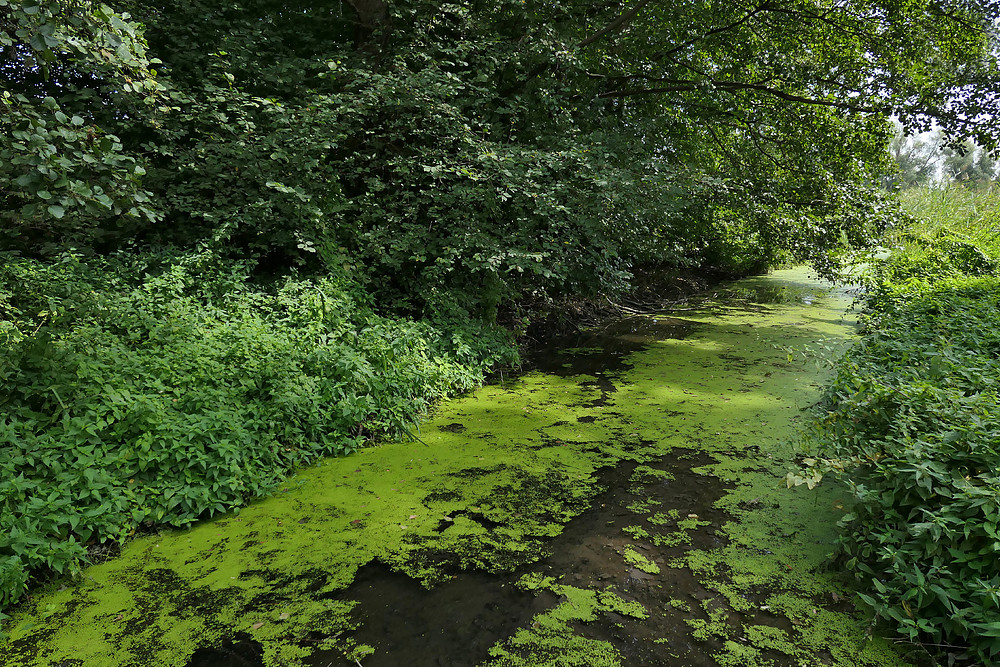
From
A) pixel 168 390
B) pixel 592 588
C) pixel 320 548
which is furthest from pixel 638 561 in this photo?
pixel 168 390

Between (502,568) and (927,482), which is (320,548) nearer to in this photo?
(502,568)

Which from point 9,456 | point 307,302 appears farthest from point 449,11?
point 9,456

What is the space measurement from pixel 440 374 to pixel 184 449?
7.08 ft

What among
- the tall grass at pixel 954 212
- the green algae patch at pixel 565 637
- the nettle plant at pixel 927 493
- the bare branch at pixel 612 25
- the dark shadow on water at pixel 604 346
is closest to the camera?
the nettle plant at pixel 927 493

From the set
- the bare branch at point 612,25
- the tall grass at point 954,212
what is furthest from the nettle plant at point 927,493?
the tall grass at point 954,212

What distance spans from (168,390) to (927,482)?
341 centimetres

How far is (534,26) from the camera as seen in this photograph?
18.9 feet

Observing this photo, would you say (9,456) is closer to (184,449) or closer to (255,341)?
(184,449)

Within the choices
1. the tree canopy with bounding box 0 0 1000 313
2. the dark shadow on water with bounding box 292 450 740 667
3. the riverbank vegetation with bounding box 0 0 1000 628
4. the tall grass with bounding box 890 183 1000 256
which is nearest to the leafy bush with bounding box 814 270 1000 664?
the dark shadow on water with bounding box 292 450 740 667

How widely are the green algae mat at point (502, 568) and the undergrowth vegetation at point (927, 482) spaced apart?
194 millimetres

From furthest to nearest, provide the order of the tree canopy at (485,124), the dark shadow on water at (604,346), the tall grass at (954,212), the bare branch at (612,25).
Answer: the tall grass at (954,212) → the bare branch at (612,25) → the dark shadow on water at (604,346) → the tree canopy at (485,124)

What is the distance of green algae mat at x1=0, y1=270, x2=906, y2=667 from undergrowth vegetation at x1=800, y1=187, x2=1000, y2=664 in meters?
0.19

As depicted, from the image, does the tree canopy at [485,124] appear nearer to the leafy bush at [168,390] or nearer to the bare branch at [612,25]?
the bare branch at [612,25]

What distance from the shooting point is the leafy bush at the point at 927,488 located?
1707 millimetres
